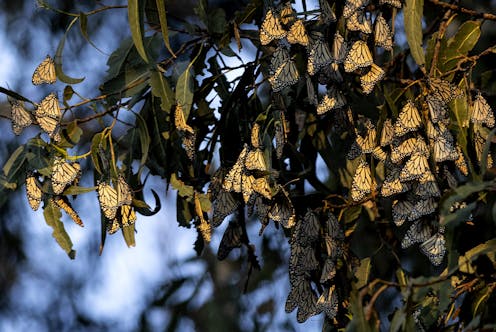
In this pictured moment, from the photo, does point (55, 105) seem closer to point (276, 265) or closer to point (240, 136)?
point (240, 136)

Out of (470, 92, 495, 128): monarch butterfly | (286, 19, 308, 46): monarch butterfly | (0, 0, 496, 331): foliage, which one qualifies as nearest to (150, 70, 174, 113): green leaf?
(0, 0, 496, 331): foliage

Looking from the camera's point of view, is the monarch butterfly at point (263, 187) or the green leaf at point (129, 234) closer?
the monarch butterfly at point (263, 187)

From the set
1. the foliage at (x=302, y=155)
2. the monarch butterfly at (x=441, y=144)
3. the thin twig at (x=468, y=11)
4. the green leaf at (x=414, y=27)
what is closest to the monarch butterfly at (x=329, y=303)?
the foliage at (x=302, y=155)

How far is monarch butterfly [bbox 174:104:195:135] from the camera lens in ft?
4.40

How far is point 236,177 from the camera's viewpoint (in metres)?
1.24

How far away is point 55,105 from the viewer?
1.28 meters

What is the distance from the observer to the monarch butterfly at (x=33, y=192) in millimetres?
1311

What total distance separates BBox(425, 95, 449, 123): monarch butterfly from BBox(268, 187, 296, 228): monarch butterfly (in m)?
0.21

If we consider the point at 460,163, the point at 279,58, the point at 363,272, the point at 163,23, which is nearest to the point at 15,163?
the point at 163,23

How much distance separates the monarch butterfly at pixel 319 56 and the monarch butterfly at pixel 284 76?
0.03m

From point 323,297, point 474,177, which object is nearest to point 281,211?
point 323,297

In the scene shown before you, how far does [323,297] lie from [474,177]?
24cm

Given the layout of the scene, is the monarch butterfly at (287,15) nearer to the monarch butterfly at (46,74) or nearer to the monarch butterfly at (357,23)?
the monarch butterfly at (357,23)

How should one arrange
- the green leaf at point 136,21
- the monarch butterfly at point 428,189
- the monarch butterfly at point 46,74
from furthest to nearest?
the monarch butterfly at point 46,74 < the green leaf at point 136,21 < the monarch butterfly at point 428,189
